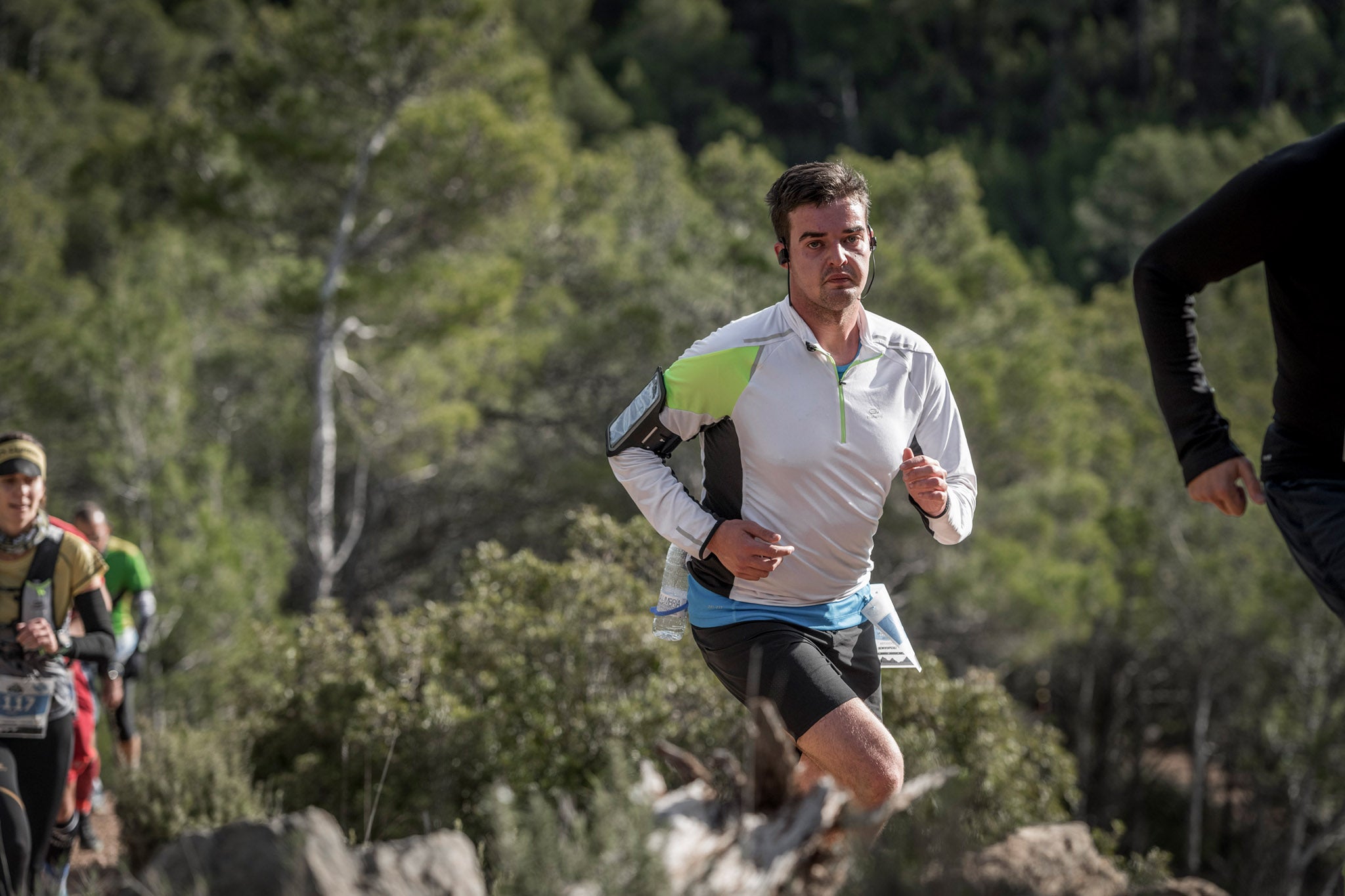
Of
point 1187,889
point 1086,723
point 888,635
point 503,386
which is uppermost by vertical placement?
point 503,386

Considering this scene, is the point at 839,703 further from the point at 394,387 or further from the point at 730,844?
the point at 394,387

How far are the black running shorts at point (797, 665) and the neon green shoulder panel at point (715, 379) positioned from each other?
0.52 m

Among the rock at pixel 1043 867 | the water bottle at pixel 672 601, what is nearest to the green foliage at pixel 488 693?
the rock at pixel 1043 867

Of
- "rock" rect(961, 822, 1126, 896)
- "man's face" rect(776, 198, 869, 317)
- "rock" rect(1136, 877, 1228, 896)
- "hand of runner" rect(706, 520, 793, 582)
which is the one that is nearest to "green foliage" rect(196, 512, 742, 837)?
"rock" rect(961, 822, 1126, 896)

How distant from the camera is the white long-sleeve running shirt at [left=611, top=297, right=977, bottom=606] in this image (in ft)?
9.21

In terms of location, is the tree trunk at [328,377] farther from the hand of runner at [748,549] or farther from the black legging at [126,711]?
the hand of runner at [748,549]

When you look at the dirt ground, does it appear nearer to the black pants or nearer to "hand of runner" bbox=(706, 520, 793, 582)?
"hand of runner" bbox=(706, 520, 793, 582)

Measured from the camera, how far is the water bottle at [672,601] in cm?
304

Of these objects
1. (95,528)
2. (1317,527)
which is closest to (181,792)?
(95,528)

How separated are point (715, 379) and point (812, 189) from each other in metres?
0.49

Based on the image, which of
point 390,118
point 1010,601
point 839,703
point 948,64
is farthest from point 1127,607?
point 948,64

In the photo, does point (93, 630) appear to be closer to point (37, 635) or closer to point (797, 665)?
point (37, 635)

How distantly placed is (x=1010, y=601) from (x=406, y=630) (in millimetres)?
12620

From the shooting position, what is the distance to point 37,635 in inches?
145
